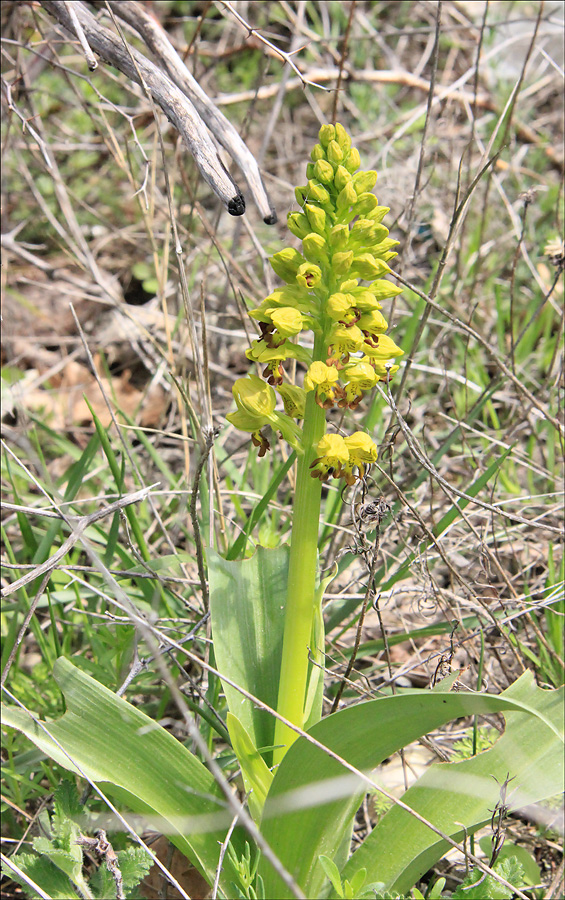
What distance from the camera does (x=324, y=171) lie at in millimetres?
1451

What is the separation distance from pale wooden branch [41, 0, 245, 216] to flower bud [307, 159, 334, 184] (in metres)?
0.25

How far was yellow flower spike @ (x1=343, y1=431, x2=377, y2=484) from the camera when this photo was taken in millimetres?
1496

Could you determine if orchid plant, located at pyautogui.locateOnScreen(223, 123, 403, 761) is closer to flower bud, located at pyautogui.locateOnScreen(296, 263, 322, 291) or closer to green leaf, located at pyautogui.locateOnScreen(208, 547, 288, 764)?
flower bud, located at pyautogui.locateOnScreen(296, 263, 322, 291)

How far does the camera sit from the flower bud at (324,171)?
1448 millimetres

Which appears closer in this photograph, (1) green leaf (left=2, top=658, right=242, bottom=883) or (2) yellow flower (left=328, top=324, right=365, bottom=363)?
(2) yellow flower (left=328, top=324, right=365, bottom=363)

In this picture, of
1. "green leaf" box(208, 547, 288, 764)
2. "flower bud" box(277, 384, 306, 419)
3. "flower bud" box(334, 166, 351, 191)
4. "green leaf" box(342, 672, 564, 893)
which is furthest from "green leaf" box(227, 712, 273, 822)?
"flower bud" box(334, 166, 351, 191)

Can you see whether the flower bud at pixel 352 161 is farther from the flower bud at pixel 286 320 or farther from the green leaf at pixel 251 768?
the green leaf at pixel 251 768

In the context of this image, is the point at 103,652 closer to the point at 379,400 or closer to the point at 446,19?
the point at 379,400

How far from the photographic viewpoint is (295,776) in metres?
1.44

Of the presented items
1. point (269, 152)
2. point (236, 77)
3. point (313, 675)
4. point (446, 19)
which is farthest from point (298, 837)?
point (446, 19)

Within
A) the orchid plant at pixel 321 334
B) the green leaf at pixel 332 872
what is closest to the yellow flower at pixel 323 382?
the orchid plant at pixel 321 334

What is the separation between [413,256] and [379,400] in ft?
5.73

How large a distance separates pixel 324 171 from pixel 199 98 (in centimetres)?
78

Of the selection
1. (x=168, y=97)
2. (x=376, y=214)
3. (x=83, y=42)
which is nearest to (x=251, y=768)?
(x=376, y=214)
